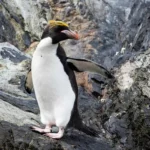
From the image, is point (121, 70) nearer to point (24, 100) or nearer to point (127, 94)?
point (127, 94)

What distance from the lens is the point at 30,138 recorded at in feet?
13.1

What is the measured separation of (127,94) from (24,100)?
125 cm

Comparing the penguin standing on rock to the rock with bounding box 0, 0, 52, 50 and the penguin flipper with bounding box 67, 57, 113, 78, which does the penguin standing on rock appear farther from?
the rock with bounding box 0, 0, 52, 50

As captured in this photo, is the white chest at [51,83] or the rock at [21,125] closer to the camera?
the rock at [21,125]

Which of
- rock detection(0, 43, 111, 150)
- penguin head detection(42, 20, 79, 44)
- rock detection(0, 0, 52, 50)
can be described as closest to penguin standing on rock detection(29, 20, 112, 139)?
penguin head detection(42, 20, 79, 44)

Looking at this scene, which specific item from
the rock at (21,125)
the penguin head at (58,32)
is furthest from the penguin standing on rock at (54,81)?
the rock at (21,125)

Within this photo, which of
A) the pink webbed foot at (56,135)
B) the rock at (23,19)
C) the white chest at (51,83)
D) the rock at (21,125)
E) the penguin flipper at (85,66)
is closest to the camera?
the rock at (21,125)

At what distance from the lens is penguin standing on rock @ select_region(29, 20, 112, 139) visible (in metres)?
4.24

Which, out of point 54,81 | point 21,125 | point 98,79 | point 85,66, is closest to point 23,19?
point 98,79

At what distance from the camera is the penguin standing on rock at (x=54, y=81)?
13.9 ft

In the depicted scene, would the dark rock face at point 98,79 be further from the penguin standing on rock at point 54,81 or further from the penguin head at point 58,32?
the penguin head at point 58,32

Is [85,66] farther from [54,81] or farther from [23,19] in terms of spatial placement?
[23,19]

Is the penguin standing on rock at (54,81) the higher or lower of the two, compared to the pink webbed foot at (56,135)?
higher

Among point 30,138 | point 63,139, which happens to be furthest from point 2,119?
point 63,139
